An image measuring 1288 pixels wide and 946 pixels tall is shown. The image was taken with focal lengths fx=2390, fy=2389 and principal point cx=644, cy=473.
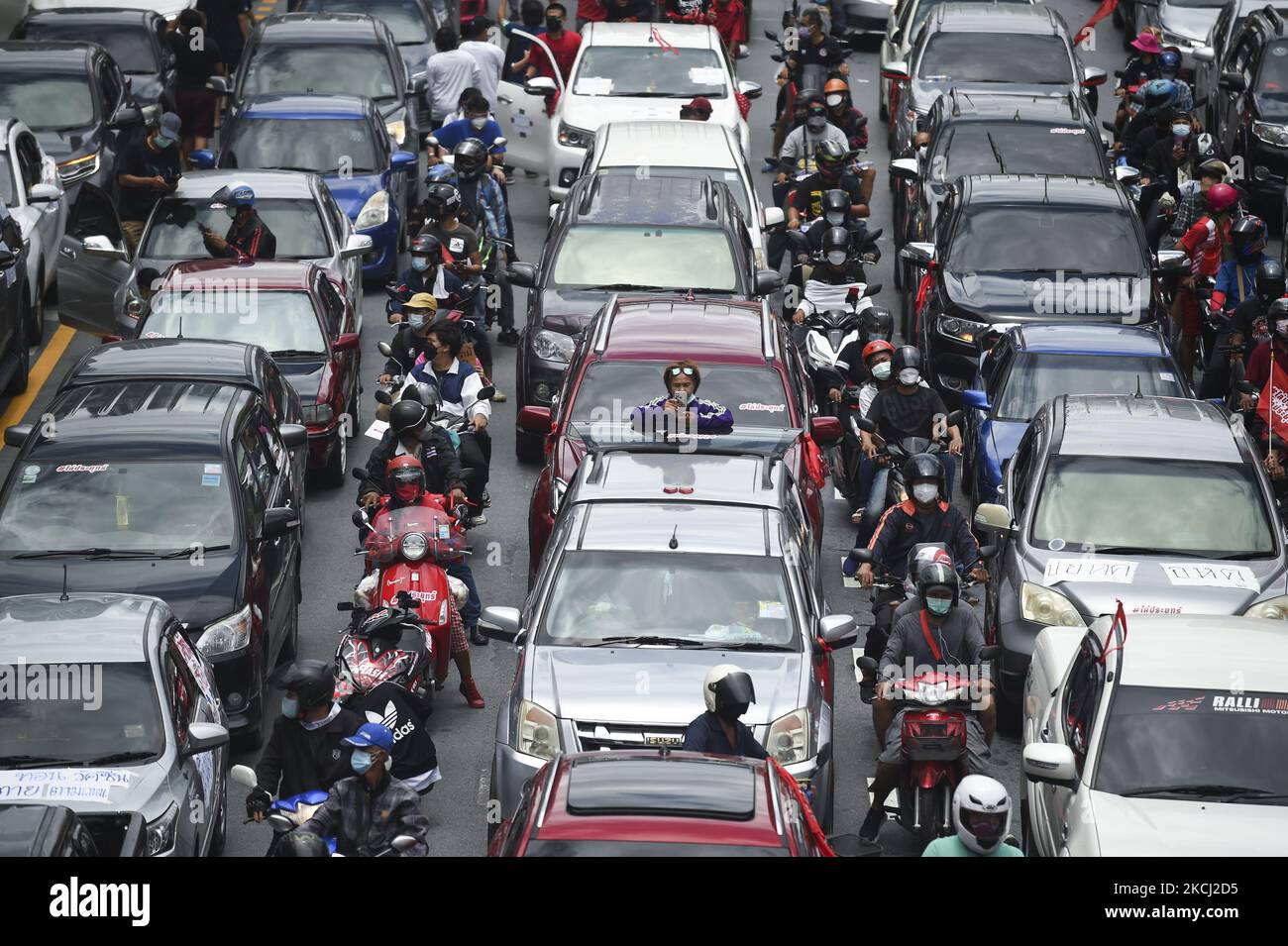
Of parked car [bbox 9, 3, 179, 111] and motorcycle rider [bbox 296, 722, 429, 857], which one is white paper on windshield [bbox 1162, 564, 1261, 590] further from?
parked car [bbox 9, 3, 179, 111]

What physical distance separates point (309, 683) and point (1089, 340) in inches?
320

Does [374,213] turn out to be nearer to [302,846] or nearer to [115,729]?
[115,729]

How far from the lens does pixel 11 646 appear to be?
38.1 feet

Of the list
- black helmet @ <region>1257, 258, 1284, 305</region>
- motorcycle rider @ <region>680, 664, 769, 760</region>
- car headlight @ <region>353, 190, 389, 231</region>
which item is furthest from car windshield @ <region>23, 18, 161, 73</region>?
motorcycle rider @ <region>680, 664, 769, 760</region>

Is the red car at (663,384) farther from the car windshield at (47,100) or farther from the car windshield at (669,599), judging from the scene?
the car windshield at (47,100)

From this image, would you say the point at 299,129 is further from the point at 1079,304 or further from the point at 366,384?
the point at 1079,304

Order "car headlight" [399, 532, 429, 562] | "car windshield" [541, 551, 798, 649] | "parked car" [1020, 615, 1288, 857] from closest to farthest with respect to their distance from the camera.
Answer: "parked car" [1020, 615, 1288, 857]
"car windshield" [541, 551, 798, 649]
"car headlight" [399, 532, 429, 562]

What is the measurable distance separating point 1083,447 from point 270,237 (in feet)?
26.4

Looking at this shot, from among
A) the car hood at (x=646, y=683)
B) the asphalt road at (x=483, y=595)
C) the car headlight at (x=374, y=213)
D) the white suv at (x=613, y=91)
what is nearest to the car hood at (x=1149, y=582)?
the asphalt road at (x=483, y=595)

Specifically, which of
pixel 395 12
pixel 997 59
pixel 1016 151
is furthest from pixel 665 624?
pixel 395 12

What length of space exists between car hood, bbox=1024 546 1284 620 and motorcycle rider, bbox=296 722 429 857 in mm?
4512

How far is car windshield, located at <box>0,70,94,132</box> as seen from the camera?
23594mm

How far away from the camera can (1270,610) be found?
13.1m

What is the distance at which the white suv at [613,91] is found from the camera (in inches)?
970
